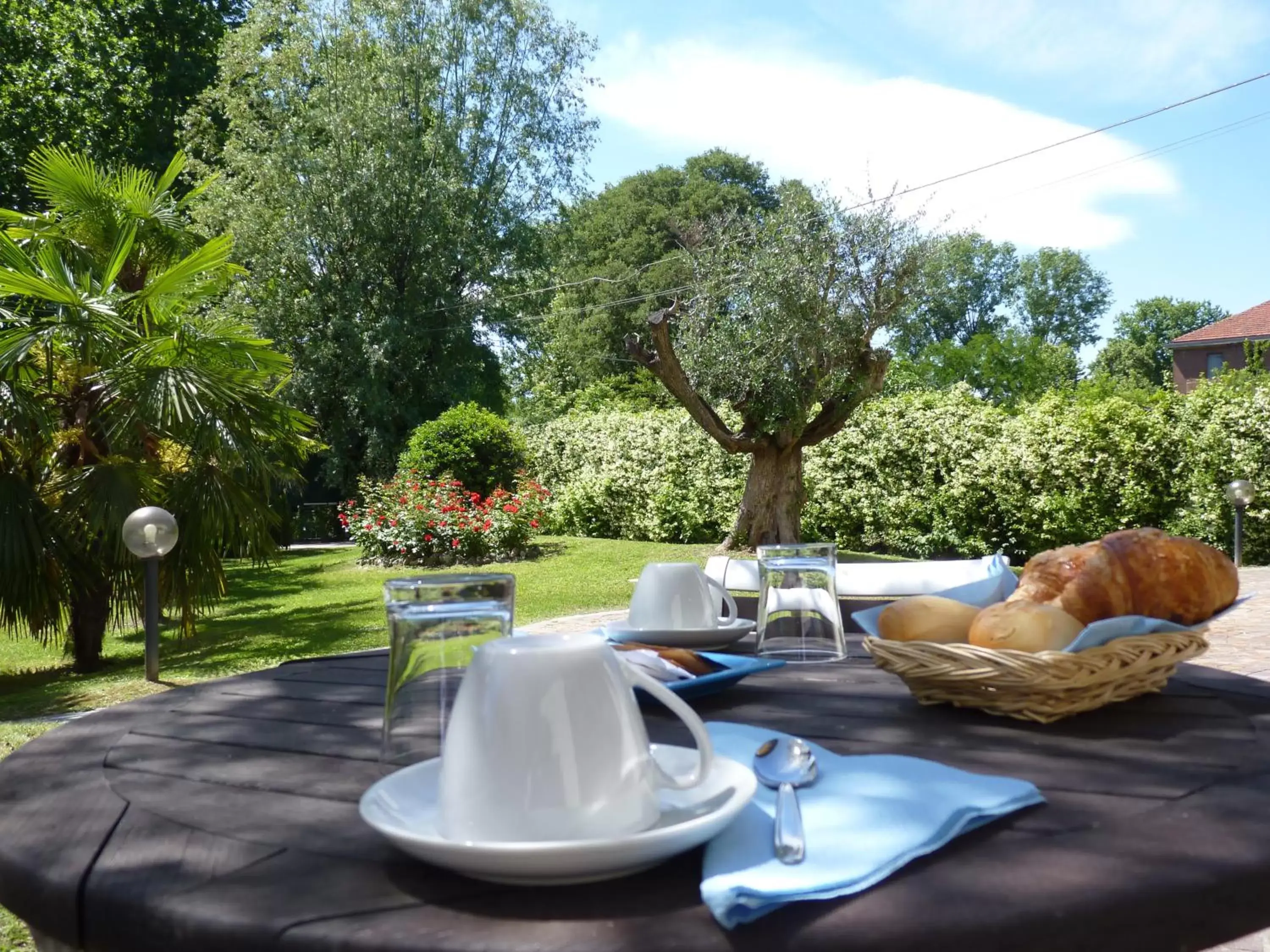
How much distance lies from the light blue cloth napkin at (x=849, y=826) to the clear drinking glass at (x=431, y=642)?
0.85 ft

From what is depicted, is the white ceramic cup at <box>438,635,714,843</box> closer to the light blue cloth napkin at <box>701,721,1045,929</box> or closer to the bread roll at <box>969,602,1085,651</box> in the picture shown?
the light blue cloth napkin at <box>701,721,1045,929</box>

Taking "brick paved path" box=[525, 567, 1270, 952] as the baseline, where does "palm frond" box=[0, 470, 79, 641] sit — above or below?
above

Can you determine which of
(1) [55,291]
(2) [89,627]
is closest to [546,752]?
(1) [55,291]

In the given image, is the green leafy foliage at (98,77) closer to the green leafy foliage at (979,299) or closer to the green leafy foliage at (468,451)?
the green leafy foliage at (468,451)

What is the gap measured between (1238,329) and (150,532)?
39.6m

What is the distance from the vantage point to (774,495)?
34.7 ft

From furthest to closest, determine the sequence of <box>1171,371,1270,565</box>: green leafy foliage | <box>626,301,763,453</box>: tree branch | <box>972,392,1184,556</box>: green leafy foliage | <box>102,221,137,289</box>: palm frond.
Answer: <box>972,392,1184,556</box>: green leafy foliage < <box>626,301,763,453</box>: tree branch < <box>1171,371,1270,565</box>: green leafy foliage < <box>102,221,137,289</box>: palm frond

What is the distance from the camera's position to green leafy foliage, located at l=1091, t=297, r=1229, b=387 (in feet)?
171

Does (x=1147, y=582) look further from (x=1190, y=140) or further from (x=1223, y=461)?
(x=1190, y=140)

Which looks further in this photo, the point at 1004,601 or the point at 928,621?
the point at 1004,601

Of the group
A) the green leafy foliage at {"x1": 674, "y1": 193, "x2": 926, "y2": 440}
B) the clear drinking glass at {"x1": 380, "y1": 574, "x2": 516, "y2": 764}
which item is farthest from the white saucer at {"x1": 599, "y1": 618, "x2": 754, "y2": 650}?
the green leafy foliage at {"x1": 674, "y1": 193, "x2": 926, "y2": 440}

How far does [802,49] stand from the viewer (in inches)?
456

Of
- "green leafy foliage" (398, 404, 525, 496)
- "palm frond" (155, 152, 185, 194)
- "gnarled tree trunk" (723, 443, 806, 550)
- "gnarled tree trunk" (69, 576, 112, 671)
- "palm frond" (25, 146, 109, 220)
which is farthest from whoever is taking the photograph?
"green leafy foliage" (398, 404, 525, 496)

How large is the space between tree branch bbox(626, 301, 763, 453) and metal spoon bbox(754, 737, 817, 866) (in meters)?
8.69
